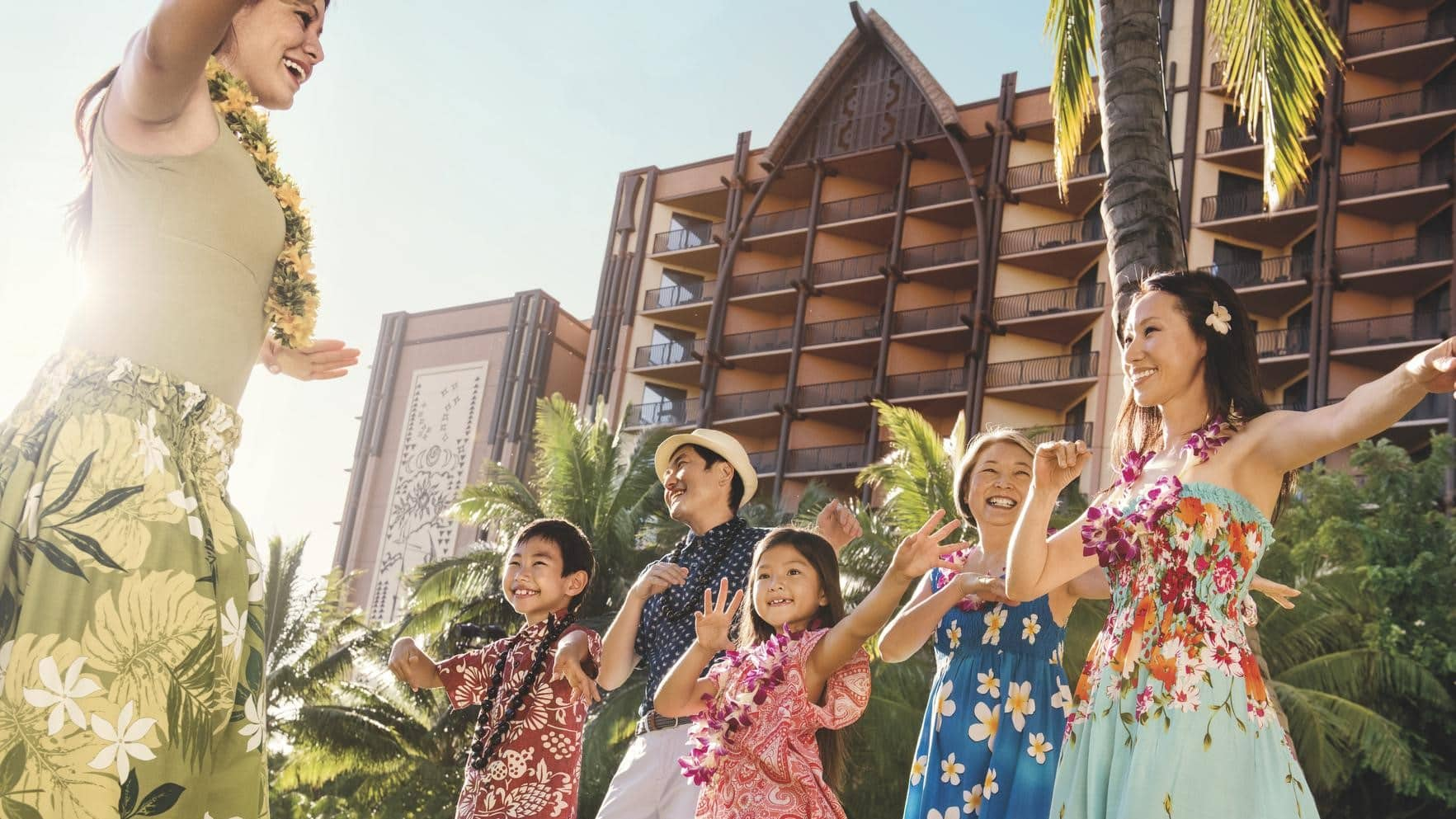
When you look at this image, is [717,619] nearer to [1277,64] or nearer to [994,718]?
[994,718]

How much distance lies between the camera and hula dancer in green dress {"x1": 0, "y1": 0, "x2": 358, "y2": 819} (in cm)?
247

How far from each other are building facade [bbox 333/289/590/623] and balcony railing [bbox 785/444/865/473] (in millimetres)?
8061

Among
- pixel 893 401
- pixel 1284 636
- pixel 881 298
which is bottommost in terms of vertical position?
pixel 1284 636

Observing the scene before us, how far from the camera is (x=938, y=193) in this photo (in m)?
37.1

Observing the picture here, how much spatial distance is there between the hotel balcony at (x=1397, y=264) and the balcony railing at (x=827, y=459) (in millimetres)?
11909

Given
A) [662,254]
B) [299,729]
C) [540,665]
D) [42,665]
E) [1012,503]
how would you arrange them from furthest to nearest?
[662,254]
[299,729]
[540,665]
[1012,503]
[42,665]

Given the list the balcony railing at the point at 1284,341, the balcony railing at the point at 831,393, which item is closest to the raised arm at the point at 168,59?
the balcony railing at the point at 1284,341

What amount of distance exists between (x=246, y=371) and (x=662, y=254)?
125 feet

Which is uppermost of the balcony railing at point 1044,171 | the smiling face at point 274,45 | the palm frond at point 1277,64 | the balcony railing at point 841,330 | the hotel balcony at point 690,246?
the balcony railing at point 1044,171

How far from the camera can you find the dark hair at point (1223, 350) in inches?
145

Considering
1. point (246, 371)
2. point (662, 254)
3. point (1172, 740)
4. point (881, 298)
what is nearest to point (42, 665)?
point (246, 371)

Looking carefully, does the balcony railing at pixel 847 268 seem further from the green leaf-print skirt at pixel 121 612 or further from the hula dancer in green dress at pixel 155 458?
the green leaf-print skirt at pixel 121 612

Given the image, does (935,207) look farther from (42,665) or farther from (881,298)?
(42,665)

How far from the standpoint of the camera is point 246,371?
306 cm
